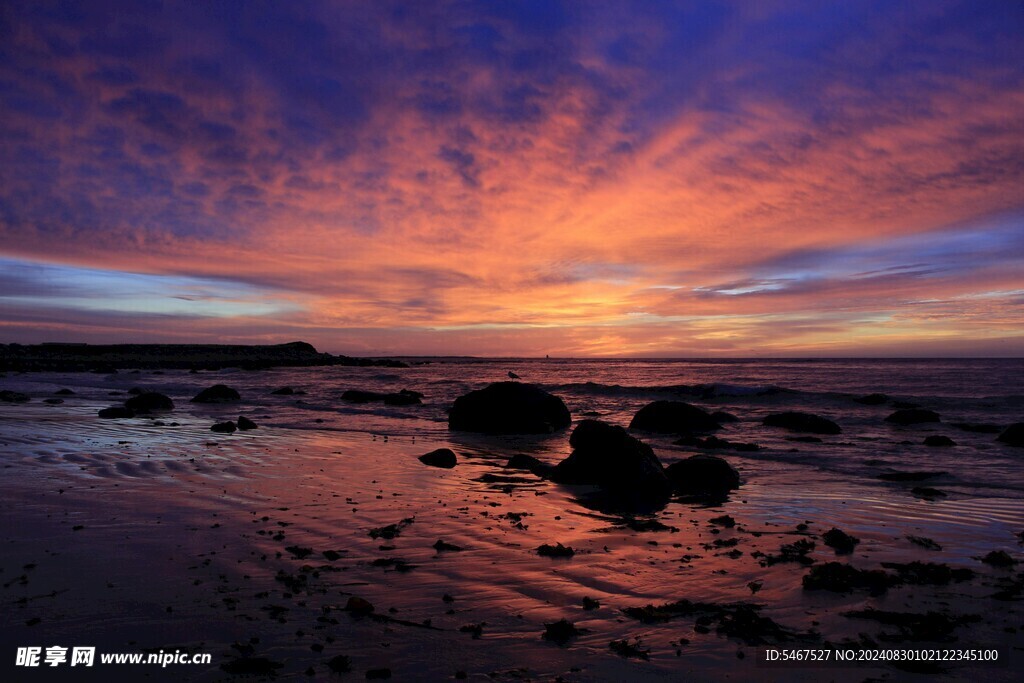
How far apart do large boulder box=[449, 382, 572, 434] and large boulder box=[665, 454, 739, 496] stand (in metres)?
9.56

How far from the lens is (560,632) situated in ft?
16.8

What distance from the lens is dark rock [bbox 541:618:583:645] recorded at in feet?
16.5

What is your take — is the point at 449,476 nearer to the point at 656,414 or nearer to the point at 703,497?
the point at 703,497

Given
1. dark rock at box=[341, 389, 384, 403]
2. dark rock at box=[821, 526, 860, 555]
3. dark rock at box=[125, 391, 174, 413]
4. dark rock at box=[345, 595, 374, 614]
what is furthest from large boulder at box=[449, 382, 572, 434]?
Answer: dark rock at box=[345, 595, 374, 614]

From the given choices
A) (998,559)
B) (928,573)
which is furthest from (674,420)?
(928,573)

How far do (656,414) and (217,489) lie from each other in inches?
651

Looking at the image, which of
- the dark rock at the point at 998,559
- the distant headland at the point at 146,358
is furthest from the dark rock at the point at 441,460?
the distant headland at the point at 146,358

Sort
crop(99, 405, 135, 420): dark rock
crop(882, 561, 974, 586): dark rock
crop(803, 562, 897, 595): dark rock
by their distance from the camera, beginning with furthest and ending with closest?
1. crop(99, 405, 135, 420): dark rock
2. crop(882, 561, 974, 586): dark rock
3. crop(803, 562, 897, 595): dark rock

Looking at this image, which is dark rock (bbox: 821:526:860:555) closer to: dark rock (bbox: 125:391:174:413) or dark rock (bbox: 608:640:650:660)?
dark rock (bbox: 608:640:650:660)

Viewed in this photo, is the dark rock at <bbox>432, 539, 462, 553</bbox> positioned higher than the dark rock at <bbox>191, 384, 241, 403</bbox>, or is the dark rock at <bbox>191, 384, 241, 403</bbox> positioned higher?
the dark rock at <bbox>191, 384, 241, 403</bbox>

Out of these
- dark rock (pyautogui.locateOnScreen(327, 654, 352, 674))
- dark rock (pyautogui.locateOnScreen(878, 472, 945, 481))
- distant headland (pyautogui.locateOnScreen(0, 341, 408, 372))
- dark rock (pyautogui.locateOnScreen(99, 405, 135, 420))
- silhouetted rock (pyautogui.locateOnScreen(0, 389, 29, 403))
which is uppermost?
distant headland (pyautogui.locateOnScreen(0, 341, 408, 372))

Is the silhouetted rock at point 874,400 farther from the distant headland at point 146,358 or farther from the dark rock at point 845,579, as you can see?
the distant headland at point 146,358

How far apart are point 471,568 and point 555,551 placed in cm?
116

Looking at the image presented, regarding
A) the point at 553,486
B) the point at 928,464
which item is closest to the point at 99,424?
the point at 553,486
